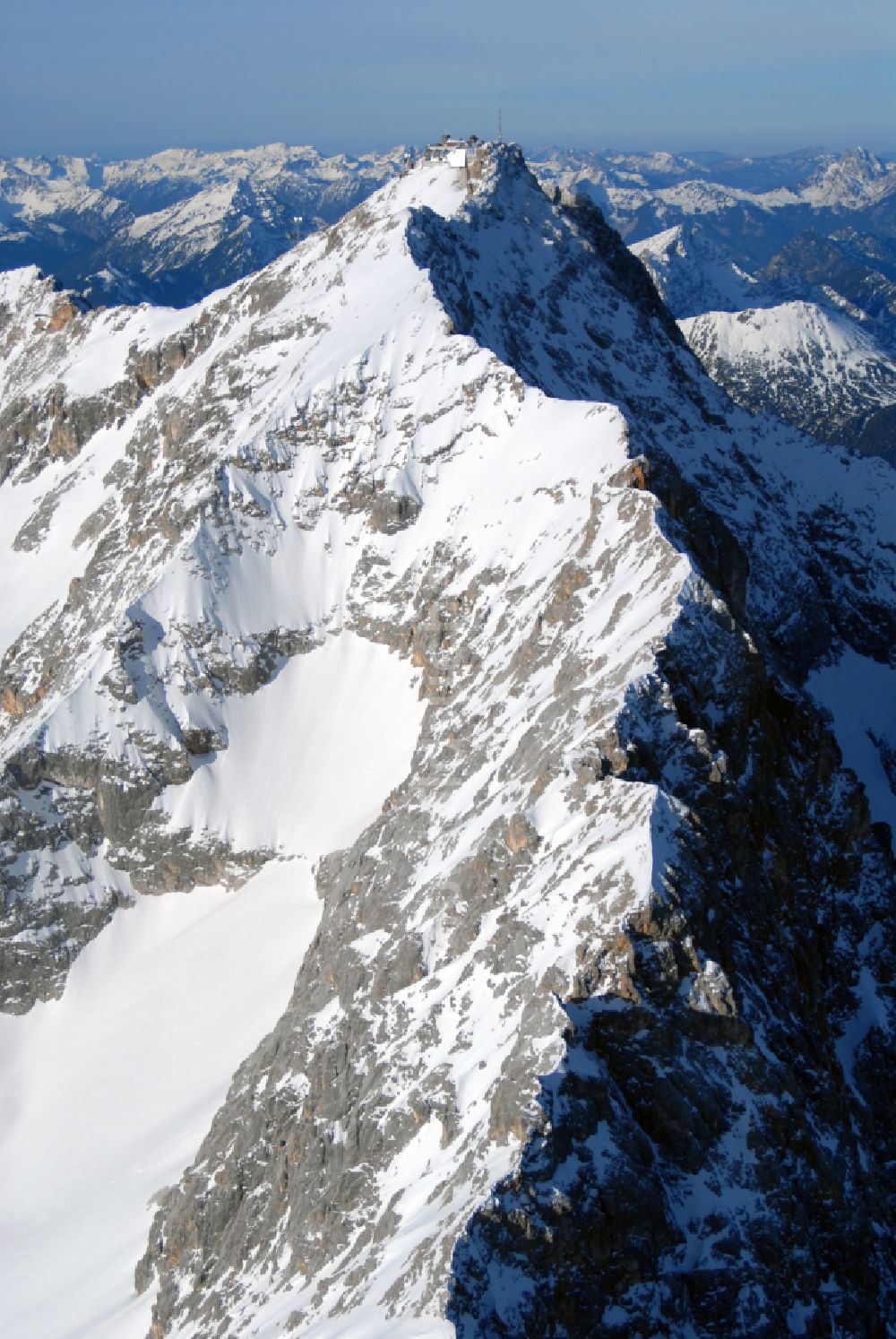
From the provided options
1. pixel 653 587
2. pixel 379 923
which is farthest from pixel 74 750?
pixel 653 587

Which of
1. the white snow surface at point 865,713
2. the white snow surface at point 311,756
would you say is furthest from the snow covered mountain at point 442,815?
the white snow surface at point 865,713

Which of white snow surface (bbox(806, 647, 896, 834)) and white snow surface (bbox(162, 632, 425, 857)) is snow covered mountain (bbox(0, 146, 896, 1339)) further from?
white snow surface (bbox(806, 647, 896, 834))

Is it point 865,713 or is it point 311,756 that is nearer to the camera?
point 311,756

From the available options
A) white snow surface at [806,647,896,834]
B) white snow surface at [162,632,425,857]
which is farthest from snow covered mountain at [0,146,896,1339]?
white snow surface at [806,647,896,834]

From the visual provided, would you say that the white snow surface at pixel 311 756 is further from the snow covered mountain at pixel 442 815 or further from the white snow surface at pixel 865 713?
the white snow surface at pixel 865 713

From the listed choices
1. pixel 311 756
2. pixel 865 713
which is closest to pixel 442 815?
pixel 311 756

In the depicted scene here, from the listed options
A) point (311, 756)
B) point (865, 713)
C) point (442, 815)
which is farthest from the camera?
point (865, 713)

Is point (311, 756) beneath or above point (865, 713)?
above

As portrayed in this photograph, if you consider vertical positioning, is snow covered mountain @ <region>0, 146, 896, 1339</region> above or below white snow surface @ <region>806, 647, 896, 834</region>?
above

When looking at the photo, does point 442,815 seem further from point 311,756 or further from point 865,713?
point 865,713
